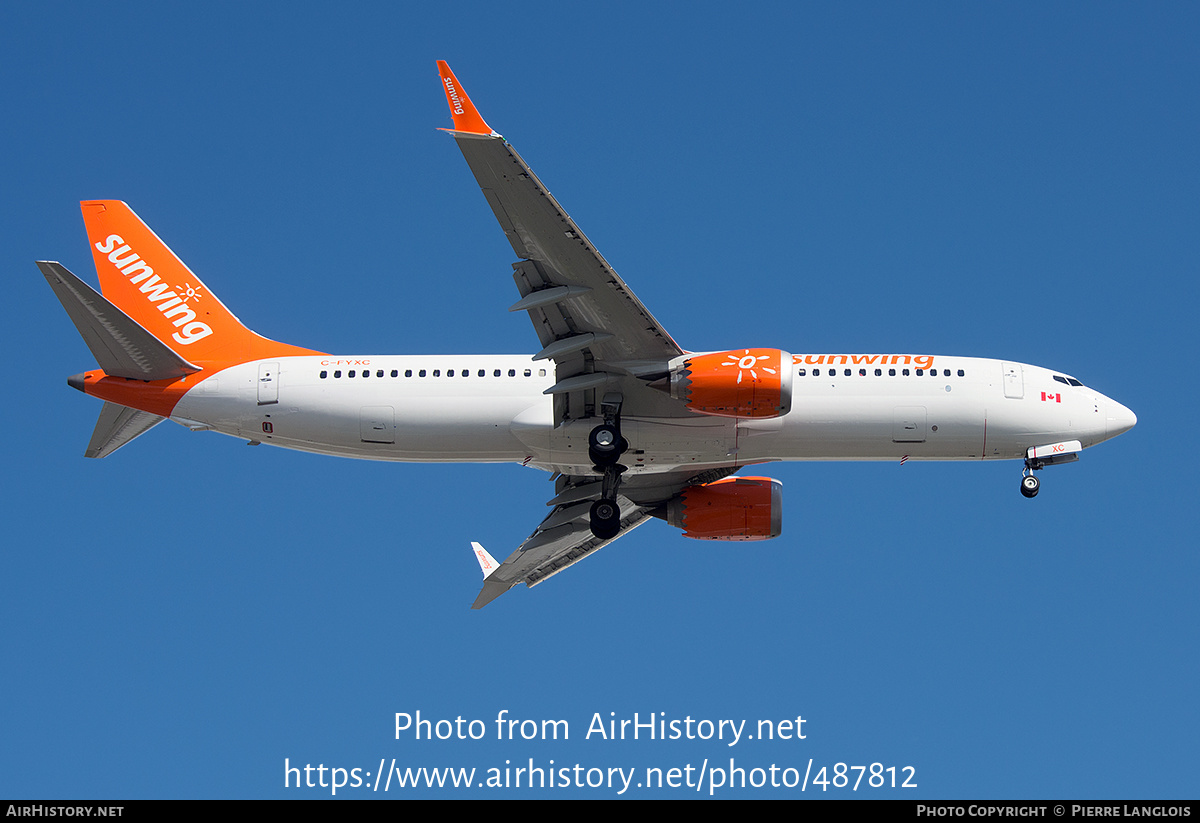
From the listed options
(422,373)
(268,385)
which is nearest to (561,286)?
(422,373)

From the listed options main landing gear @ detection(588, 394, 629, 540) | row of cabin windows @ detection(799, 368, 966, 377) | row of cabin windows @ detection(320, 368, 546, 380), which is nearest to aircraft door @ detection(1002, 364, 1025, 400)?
row of cabin windows @ detection(799, 368, 966, 377)

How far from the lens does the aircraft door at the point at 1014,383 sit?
39.6m

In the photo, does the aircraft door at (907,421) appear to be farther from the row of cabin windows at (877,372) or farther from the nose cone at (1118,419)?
the nose cone at (1118,419)

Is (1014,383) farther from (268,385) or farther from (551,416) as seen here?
(268,385)

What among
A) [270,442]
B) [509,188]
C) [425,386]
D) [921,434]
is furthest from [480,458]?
[921,434]

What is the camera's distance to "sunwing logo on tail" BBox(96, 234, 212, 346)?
4175cm

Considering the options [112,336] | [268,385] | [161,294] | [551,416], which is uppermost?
[161,294]

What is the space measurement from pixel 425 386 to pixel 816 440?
11828 millimetres

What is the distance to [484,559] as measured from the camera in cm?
4862

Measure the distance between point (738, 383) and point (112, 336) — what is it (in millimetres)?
18209

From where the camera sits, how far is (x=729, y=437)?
38688 mm

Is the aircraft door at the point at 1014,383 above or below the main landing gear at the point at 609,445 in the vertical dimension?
above

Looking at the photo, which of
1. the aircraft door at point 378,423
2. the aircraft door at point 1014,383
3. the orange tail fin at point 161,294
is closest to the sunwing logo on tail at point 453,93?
the aircraft door at point 378,423

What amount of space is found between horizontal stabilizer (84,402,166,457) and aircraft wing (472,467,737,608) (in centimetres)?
1358
